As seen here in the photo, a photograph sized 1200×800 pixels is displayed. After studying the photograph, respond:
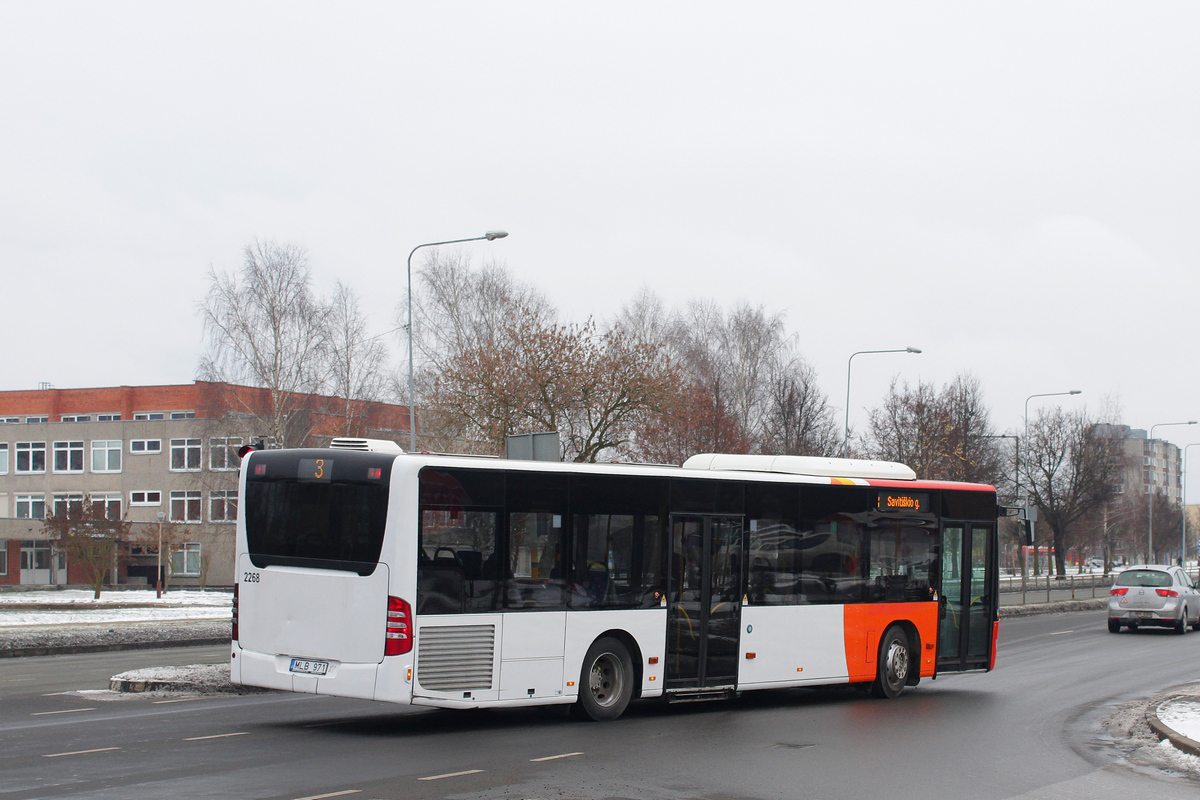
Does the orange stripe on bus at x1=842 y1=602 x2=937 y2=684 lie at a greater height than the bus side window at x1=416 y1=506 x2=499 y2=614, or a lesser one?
lesser

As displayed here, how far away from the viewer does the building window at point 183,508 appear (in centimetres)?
7394

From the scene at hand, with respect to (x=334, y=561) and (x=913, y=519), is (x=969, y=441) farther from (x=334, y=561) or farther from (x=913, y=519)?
(x=334, y=561)

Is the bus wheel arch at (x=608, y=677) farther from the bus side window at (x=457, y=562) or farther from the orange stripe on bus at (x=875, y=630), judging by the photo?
the orange stripe on bus at (x=875, y=630)

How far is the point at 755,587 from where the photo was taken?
580 inches

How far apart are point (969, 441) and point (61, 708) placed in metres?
50.4

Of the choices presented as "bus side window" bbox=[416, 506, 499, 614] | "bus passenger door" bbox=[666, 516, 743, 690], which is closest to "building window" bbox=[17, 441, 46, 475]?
"bus passenger door" bbox=[666, 516, 743, 690]

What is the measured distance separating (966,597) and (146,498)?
65.9 m

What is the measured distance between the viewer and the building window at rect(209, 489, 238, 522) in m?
64.8

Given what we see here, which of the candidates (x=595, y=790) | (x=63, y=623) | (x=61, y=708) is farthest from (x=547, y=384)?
(x=595, y=790)

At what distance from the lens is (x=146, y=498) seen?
75188 mm

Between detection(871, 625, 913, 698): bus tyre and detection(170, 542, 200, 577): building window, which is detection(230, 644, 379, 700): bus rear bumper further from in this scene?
detection(170, 542, 200, 577): building window

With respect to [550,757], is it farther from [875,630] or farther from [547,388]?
[547,388]

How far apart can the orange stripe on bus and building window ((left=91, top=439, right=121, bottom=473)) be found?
2652 inches

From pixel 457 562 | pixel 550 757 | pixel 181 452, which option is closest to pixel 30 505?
pixel 181 452
